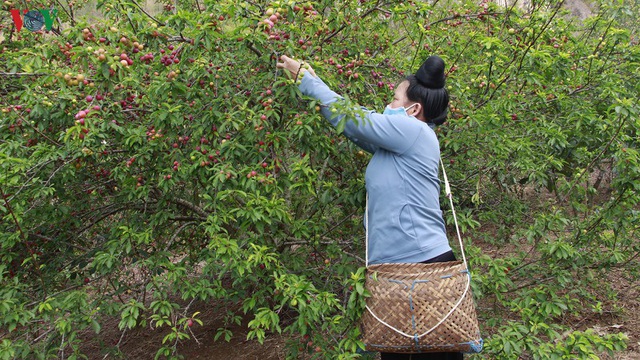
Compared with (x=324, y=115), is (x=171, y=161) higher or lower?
lower

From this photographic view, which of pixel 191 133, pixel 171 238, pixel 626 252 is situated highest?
pixel 191 133

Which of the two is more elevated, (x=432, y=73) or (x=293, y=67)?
(x=432, y=73)

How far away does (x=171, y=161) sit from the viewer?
2863mm

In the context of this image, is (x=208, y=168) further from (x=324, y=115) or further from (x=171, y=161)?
(x=324, y=115)

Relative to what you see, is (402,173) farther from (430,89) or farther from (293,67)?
(293,67)

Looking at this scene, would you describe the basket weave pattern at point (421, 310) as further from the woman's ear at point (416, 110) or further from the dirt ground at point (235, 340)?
the dirt ground at point (235, 340)

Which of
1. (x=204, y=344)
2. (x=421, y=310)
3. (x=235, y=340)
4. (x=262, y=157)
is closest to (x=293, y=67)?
(x=262, y=157)

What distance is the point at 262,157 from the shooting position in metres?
2.68

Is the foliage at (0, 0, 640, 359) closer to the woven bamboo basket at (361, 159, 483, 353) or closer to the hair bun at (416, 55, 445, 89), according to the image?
the woven bamboo basket at (361, 159, 483, 353)

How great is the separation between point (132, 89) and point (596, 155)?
2.99 metres

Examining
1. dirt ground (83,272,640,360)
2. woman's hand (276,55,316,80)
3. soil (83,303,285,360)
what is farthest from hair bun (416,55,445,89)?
soil (83,303,285,360)

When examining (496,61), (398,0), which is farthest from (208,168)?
(496,61)

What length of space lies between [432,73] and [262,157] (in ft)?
2.94

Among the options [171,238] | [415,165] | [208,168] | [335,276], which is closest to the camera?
[415,165]
